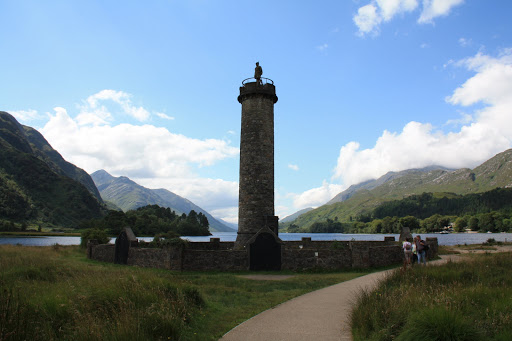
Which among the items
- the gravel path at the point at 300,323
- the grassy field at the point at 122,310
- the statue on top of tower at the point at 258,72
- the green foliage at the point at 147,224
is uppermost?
the statue on top of tower at the point at 258,72

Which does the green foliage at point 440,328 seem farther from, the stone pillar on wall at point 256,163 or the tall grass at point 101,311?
the stone pillar on wall at point 256,163

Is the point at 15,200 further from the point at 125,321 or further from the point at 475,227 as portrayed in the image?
the point at 475,227

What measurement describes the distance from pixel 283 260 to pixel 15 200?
161 meters

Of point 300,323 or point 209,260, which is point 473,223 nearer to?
point 209,260

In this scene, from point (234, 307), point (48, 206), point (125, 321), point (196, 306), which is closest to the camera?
point (125, 321)

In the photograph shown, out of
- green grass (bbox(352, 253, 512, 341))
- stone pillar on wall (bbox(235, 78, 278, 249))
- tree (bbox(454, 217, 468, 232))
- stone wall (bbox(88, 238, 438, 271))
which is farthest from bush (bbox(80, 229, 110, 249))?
tree (bbox(454, 217, 468, 232))

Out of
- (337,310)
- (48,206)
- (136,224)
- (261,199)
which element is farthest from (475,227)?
(48,206)

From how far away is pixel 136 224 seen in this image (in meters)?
112

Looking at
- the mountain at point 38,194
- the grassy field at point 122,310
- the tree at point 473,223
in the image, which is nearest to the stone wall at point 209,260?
the grassy field at point 122,310

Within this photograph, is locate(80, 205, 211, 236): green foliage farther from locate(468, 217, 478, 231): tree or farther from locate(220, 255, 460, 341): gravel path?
locate(468, 217, 478, 231): tree

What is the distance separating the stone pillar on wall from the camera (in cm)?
2620

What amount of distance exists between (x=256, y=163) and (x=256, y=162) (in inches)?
3.0

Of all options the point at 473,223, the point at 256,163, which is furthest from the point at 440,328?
the point at 473,223

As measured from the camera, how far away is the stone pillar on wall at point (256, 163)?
86.0 feet
